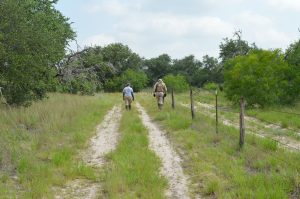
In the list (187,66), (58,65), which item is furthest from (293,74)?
(187,66)

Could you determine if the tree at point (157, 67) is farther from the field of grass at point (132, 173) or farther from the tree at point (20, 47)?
the field of grass at point (132, 173)

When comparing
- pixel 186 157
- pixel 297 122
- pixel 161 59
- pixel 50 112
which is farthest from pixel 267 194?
pixel 161 59

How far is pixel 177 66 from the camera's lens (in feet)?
330

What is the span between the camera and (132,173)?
29.1ft

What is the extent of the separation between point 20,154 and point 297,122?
11876mm

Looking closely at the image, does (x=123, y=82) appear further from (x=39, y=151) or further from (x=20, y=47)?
(x=39, y=151)

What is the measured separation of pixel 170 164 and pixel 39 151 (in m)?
3.76

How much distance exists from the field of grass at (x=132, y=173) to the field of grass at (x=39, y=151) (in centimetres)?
67

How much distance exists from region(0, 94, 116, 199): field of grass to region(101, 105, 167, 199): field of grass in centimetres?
67

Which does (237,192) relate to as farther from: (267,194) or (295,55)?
(295,55)

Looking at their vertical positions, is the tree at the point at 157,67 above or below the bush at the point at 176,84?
above

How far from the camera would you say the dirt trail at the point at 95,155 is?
7.89 m

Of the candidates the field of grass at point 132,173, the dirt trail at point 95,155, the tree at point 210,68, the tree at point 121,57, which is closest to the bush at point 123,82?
the tree at point 121,57

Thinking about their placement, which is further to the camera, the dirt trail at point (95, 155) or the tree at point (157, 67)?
the tree at point (157, 67)
